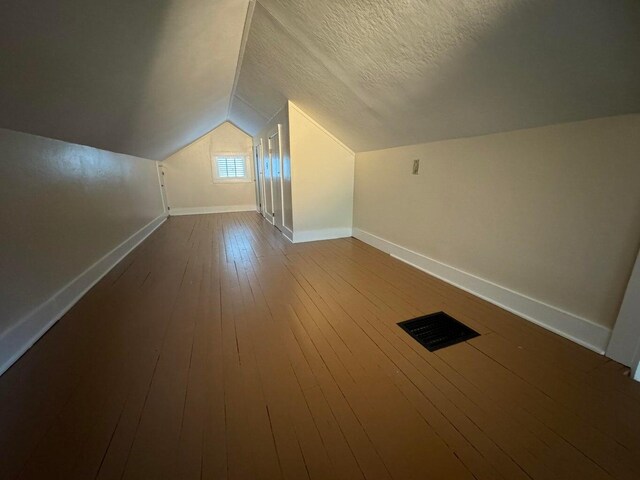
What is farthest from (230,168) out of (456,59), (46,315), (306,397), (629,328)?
(629,328)

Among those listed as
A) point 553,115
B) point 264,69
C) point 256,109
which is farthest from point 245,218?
point 553,115

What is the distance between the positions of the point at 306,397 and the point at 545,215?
75.3 inches

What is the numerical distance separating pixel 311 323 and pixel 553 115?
205 cm

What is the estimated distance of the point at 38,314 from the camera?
177 centimetres

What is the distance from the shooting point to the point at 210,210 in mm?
7164

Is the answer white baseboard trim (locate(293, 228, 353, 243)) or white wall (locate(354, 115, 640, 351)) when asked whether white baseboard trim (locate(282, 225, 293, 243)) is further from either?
white wall (locate(354, 115, 640, 351))

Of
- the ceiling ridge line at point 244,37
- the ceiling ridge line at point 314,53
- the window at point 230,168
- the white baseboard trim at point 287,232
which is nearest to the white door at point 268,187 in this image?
the white baseboard trim at point 287,232

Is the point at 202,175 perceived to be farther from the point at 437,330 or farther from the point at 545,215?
the point at 545,215

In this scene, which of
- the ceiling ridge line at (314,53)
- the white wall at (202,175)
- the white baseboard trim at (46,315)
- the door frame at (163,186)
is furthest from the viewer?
the white wall at (202,175)

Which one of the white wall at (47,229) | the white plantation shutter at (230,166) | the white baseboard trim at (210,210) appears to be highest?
the white plantation shutter at (230,166)

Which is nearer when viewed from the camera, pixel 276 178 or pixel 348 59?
pixel 348 59

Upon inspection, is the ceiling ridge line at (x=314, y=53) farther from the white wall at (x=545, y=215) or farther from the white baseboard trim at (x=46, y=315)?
the white baseboard trim at (x=46, y=315)

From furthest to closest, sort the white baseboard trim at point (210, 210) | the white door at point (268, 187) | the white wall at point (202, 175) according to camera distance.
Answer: the white baseboard trim at point (210, 210) < the white wall at point (202, 175) < the white door at point (268, 187)

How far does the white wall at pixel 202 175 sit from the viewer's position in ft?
Answer: 21.9
